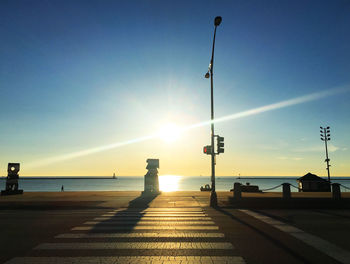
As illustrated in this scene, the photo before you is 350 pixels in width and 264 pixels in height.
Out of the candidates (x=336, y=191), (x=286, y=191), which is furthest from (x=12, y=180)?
(x=336, y=191)

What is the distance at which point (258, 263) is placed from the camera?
194 inches

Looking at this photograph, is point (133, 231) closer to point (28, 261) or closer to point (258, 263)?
point (28, 261)

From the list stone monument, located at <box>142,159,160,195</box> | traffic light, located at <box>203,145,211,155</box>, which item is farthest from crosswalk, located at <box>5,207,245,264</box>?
stone monument, located at <box>142,159,160,195</box>

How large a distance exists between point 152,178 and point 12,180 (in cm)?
1479

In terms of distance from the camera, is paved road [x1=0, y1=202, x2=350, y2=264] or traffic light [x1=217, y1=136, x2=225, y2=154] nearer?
paved road [x1=0, y1=202, x2=350, y2=264]

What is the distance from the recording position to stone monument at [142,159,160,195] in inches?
950

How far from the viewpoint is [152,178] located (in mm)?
24703

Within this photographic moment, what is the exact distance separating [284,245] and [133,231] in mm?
4645

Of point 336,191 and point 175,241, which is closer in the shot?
point 175,241

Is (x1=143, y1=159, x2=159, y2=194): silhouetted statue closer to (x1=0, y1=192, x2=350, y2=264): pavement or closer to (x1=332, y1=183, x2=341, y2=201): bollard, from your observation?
(x1=0, y1=192, x2=350, y2=264): pavement

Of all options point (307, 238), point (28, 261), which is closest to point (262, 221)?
point (307, 238)

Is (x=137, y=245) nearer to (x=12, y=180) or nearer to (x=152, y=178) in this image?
(x=152, y=178)

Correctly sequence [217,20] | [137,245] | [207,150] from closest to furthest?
[137,245] < [217,20] < [207,150]

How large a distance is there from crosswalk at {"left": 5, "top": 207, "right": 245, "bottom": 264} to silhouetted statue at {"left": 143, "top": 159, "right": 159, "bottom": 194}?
50.4 ft
